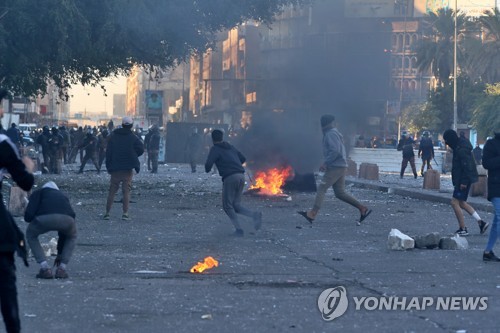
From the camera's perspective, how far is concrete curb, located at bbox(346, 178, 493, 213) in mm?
23859

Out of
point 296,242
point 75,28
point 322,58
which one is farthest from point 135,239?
point 322,58

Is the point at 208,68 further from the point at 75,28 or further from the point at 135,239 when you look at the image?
the point at 135,239

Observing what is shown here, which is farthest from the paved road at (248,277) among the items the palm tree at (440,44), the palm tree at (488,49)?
the palm tree at (440,44)

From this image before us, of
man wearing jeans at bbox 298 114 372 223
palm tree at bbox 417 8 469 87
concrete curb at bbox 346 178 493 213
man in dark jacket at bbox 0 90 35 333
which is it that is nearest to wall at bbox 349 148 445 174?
concrete curb at bbox 346 178 493 213

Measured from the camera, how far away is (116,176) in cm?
1827

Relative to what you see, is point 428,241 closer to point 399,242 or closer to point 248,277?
point 399,242

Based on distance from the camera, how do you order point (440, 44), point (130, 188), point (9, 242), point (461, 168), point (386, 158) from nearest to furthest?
point (9, 242) < point (461, 168) < point (130, 188) < point (386, 158) < point (440, 44)

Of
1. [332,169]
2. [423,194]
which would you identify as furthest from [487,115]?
[332,169]

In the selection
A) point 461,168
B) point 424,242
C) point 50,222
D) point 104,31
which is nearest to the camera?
point 50,222

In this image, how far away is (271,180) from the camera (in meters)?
26.9

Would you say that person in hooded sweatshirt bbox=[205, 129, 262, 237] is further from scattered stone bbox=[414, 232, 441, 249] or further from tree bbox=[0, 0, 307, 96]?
tree bbox=[0, 0, 307, 96]

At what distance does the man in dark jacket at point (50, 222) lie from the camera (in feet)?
34.3

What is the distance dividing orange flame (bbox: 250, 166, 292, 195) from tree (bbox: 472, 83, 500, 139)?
41242 mm

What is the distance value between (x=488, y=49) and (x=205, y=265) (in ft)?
207
